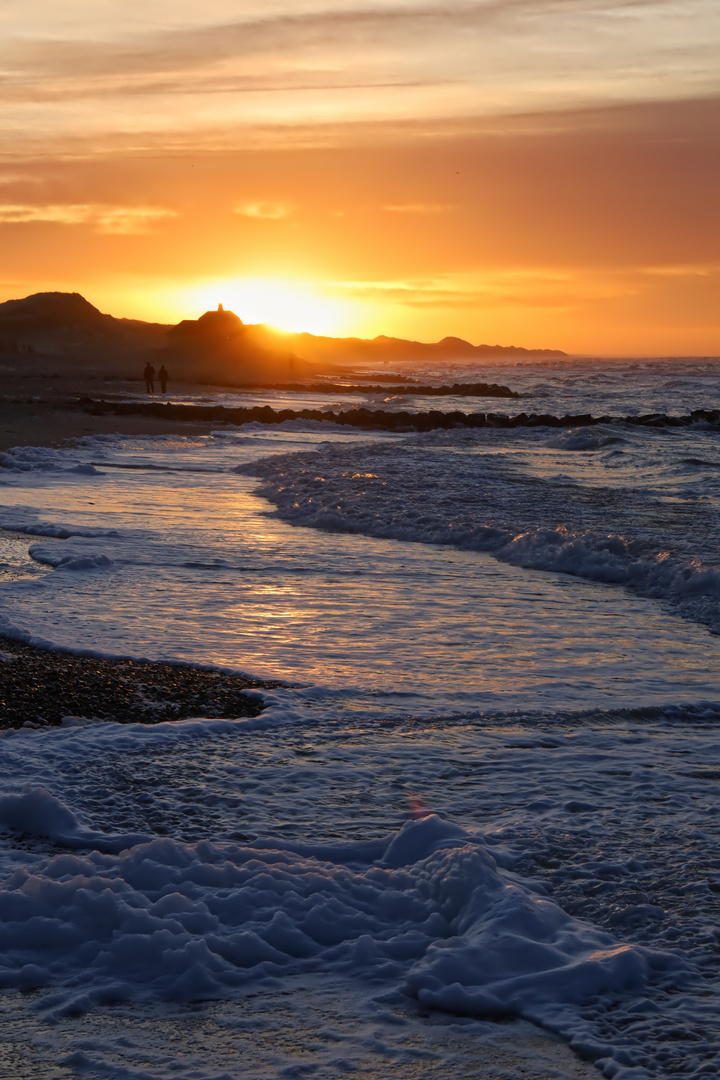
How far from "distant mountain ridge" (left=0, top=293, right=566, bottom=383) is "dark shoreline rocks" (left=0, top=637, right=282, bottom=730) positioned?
9562cm

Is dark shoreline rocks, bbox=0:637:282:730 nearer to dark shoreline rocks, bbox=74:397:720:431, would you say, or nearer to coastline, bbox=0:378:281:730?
coastline, bbox=0:378:281:730

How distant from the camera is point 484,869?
13.4 ft

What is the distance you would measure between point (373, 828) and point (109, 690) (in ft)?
8.25

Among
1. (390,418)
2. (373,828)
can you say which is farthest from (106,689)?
(390,418)

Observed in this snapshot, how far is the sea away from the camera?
325 cm

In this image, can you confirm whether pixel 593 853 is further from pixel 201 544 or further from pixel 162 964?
pixel 201 544

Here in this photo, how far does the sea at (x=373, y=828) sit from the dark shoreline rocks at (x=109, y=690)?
7.2 inches

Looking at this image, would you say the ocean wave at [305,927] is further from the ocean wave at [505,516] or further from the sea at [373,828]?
the ocean wave at [505,516]

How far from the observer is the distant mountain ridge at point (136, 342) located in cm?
12144

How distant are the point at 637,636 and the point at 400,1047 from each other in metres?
5.66

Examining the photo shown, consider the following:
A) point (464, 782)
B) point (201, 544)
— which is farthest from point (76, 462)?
point (464, 782)

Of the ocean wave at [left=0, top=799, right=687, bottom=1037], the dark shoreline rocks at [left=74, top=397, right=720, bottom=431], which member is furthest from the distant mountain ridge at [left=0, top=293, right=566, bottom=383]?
the ocean wave at [left=0, top=799, right=687, bottom=1037]

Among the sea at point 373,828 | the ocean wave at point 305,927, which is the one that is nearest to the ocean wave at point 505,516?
the sea at point 373,828

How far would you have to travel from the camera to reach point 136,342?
164 meters
